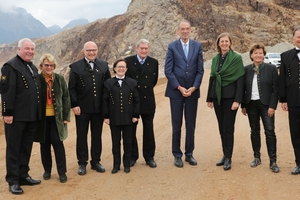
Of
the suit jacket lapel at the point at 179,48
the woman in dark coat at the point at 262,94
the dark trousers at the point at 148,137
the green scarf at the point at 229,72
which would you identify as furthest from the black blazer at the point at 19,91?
the woman in dark coat at the point at 262,94

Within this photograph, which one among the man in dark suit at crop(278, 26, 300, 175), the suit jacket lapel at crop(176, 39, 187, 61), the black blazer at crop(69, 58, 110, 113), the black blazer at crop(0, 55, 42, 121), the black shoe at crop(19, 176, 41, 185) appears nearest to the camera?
the black blazer at crop(0, 55, 42, 121)

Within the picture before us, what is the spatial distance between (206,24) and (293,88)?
4013 centimetres

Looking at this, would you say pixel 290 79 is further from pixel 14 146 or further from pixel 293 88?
pixel 14 146

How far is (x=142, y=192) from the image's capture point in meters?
4.93

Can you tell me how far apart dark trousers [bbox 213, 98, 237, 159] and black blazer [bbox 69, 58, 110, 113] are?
6.63 ft

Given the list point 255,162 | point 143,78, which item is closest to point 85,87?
point 143,78

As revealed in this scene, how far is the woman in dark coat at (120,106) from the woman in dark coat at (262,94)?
6.17 feet

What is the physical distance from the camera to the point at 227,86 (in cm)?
578

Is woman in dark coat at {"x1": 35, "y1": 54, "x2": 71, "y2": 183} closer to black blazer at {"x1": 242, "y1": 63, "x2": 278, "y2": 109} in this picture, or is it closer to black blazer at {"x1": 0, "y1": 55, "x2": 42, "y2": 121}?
black blazer at {"x1": 0, "y1": 55, "x2": 42, "y2": 121}

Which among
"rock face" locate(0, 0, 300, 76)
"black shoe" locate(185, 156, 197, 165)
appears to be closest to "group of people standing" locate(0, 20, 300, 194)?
"black shoe" locate(185, 156, 197, 165)

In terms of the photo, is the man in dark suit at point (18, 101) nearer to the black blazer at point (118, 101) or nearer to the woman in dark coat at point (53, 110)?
the woman in dark coat at point (53, 110)

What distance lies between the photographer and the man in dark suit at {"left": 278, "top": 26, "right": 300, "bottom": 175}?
5.35m

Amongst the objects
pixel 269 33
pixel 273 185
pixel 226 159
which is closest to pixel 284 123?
pixel 226 159

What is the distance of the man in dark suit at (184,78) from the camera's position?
6023 mm
